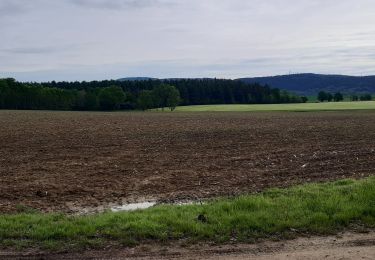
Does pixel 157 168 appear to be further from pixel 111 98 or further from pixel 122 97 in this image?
pixel 122 97

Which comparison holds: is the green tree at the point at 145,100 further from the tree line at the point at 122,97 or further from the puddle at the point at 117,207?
the puddle at the point at 117,207

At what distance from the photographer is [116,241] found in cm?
749

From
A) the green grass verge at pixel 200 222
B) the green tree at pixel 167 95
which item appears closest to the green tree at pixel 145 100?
the green tree at pixel 167 95

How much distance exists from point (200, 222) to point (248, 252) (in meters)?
1.57

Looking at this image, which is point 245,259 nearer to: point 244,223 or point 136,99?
point 244,223

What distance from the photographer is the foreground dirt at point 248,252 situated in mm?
6738

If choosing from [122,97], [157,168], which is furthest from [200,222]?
[122,97]

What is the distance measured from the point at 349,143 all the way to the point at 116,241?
20.5m

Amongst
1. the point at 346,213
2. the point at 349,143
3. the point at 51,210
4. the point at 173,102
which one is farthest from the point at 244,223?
the point at 173,102

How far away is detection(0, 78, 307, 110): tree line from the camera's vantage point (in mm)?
129500

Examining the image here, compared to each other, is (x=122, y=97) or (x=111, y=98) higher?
(x=122, y=97)

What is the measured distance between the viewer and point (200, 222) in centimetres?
836

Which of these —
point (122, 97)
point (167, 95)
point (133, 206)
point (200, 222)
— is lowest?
point (133, 206)

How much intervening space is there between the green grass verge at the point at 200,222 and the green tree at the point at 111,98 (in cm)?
12617
